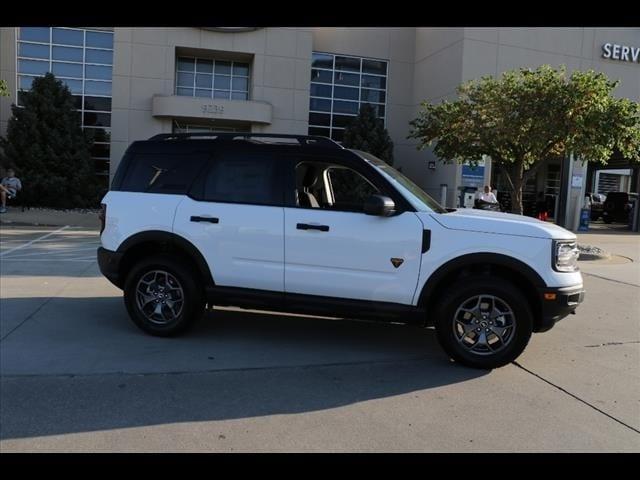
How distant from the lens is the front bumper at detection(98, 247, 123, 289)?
5908 mm

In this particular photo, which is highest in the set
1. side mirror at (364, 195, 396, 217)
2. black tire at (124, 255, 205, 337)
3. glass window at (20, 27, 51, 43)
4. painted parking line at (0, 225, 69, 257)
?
glass window at (20, 27, 51, 43)

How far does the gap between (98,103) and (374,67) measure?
12298 millimetres

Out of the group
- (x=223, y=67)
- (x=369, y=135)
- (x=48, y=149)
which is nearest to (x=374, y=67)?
(x=369, y=135)

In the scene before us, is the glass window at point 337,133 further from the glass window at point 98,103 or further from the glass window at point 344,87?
the glass window at point 98,103

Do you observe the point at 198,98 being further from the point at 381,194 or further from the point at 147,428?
the point at 147,428

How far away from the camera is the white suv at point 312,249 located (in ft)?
16.4

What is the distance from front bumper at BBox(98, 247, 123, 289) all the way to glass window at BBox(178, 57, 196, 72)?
20422mm

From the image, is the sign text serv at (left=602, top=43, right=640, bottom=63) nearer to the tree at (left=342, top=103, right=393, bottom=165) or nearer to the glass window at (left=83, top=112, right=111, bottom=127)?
the tree at (left=342, top=103, right=393, bottom=165)

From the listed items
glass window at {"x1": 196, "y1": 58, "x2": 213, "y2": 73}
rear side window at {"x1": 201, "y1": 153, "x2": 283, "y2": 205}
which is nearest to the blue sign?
glass window at {"x1": 196, "y1": 58, "x2": 213, "y2": 73}

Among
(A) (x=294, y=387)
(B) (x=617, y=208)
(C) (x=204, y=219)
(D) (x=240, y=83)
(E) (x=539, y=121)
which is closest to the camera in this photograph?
(A) (x=294, y=387)

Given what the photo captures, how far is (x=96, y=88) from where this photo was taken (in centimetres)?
2439

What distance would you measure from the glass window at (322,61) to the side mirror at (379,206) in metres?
22.1

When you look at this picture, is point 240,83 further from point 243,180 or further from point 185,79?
point 243,180
